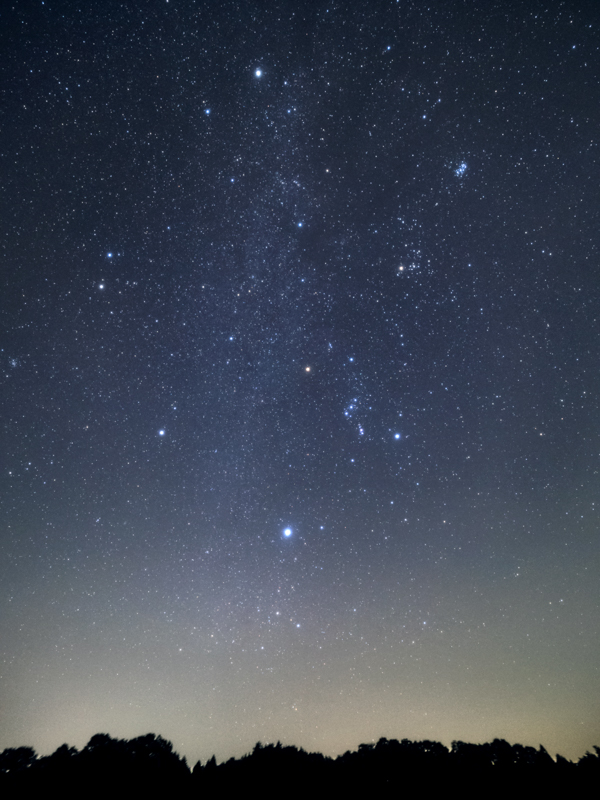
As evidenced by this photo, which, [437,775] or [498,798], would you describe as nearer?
[498,798]

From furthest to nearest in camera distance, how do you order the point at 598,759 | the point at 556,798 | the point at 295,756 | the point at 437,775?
the point at 295,756 → the point at 437,775 → the point at 598,759 → the point at 556,798

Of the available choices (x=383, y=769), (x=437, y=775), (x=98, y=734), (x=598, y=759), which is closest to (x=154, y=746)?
(x=98, y=734)

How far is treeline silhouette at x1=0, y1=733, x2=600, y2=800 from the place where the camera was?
1130 cm

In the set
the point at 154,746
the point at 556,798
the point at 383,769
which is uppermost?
the point at 154,746

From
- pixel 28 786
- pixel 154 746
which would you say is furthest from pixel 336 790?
pixel 28 786

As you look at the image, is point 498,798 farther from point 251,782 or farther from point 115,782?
point 115,782

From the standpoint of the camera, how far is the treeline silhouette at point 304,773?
11.3 meters

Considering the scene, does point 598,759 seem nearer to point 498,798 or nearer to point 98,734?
point 498,798

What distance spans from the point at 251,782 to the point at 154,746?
3.66 metres

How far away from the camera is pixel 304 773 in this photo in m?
12.9

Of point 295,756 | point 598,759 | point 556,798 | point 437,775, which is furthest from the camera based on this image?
point 295,756

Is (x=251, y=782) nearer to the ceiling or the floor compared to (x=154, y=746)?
nearer to the floor

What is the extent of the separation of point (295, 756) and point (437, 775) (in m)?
4.52

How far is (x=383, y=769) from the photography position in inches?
496
